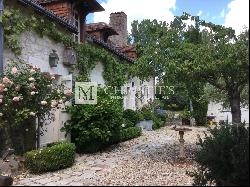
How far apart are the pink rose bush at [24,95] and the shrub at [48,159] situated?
3.03ft

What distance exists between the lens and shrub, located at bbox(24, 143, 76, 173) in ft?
26.9

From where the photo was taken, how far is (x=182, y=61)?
964 cm

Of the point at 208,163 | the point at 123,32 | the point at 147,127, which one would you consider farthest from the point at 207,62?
the point at 123,32

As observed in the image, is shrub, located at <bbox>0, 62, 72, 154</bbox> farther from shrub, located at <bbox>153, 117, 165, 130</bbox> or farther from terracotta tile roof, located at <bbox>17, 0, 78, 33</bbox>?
shrub, located at <bbox>153, 117, 165, 130</bbox>

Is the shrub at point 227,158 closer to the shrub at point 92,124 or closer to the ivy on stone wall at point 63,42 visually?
the shrub at point 92,124

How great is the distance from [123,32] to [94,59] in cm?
994

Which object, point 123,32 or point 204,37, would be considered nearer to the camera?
point 204,37

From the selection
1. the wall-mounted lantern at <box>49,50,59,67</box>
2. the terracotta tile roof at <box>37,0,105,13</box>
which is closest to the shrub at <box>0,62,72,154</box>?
the wall-mounted lantern at <box>49,50,59,67</box>

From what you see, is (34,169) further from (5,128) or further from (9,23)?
(9,23)

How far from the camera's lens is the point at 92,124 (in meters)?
10.7

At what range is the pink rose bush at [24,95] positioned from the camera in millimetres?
8516

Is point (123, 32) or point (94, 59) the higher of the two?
point (123, 32)

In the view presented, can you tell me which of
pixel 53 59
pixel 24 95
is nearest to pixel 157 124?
pixel 53 59

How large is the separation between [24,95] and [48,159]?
5.45 ft
